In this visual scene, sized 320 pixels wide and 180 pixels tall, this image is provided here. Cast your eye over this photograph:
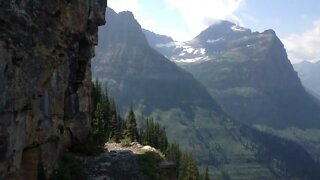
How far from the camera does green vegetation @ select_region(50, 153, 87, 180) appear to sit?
4478 centimetres

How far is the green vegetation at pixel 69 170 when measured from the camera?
1763 inches

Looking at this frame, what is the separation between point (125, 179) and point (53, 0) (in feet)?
72.5

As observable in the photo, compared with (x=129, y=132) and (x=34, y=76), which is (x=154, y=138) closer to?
(x=129, y=132)

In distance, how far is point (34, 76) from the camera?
38469 millimetres

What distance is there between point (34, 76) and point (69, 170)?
13.4 metres

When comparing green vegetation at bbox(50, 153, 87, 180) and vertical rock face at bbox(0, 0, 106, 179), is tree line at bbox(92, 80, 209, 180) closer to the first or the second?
green vegetation at bbox(50, 153, 87, 180)

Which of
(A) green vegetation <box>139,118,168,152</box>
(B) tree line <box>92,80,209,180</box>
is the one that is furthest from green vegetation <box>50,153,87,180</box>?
(A) green vegetation <box>139,118,168,152</box>

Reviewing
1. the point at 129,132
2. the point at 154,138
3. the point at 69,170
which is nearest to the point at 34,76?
the point at 69,170

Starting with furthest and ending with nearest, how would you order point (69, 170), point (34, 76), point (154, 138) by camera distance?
1. point (154, 138)
2. point (69, 170)
3. point (34, 76)

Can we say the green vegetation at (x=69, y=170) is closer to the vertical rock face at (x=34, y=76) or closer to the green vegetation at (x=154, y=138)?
the vertical rock face at (x=34, y=76)

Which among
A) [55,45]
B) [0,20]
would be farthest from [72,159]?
[0,20]

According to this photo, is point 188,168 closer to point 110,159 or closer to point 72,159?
point 110,159

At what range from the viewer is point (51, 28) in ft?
136

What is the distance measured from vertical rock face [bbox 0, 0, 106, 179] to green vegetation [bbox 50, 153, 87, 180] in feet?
3.49
